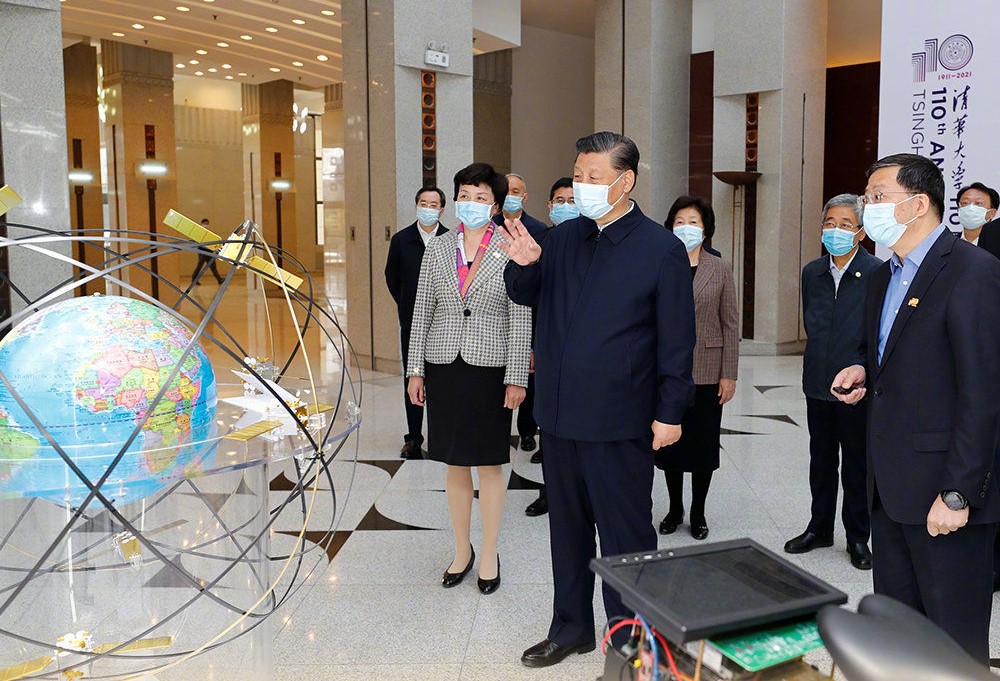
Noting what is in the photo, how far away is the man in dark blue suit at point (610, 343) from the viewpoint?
9.43ft

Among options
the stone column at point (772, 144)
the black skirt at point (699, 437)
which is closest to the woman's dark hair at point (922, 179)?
the black skirt at point (699, 437)

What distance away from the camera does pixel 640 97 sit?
12172mm

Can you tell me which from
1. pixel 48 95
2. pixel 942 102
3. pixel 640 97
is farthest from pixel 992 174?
pixel 48 95

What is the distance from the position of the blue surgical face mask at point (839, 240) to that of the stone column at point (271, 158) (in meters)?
18.2

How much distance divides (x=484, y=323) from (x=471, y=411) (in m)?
0.36

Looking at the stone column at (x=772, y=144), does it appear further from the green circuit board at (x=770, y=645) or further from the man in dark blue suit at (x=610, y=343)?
the green circuit board at (x=770, y=645)

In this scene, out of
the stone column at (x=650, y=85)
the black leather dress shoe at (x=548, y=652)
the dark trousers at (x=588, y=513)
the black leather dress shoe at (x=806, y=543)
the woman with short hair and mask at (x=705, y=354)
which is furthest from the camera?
the stone column at (x=650, y=85)

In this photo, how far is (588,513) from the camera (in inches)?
124

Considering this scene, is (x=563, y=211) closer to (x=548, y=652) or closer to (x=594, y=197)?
(x=594, y=197)

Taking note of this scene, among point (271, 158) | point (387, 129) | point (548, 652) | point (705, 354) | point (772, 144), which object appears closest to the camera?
point (548, 652)

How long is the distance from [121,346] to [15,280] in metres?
4.68

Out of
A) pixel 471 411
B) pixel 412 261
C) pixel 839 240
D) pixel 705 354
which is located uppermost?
pixel 839 240

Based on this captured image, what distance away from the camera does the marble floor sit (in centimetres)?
321

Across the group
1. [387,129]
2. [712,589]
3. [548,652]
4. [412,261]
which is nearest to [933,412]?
[712,589]
